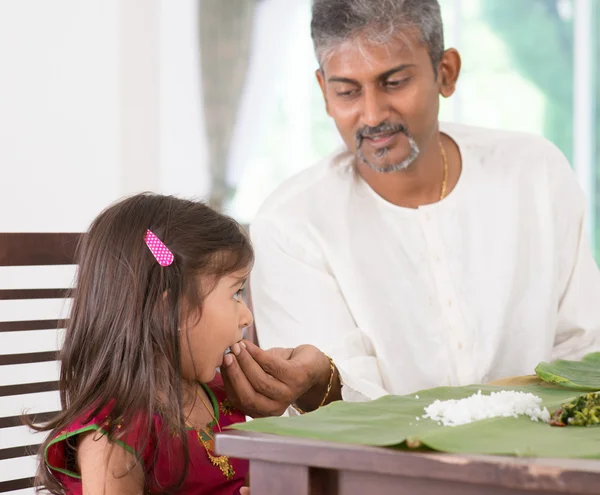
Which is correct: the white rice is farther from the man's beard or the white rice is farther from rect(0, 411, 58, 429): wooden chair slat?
the man's beard

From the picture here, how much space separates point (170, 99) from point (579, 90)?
3215mm

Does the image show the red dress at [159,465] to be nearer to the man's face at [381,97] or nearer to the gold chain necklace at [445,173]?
the man's face at [381,97]

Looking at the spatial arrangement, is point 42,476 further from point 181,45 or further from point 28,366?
point 181,45

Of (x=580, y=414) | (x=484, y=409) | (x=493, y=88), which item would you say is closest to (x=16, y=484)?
(x=484, y=409)

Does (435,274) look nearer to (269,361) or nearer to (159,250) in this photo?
(269,361)

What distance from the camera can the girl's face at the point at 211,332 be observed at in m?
1.54

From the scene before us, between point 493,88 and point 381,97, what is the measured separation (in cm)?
513

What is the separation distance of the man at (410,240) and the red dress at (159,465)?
68 centimetres

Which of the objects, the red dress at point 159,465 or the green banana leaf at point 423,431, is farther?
the red dress at point 159,465

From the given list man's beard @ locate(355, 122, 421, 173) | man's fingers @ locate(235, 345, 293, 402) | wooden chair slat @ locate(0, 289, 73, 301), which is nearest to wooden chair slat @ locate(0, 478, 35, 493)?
wooden chair slat @ locate(0, 289, 73, 301)

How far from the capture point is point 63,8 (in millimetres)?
4805

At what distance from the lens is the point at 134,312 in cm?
151

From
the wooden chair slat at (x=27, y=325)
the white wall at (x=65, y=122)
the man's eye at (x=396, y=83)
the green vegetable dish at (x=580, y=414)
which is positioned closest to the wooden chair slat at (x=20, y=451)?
the wooden chair slat at (x=27, y=325)

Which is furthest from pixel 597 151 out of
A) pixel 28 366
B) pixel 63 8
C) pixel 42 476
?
Answer: pixel 42 476
